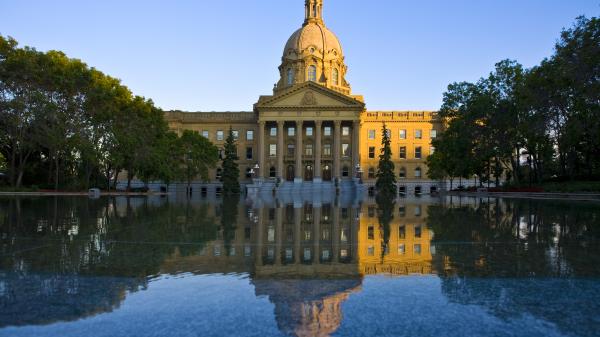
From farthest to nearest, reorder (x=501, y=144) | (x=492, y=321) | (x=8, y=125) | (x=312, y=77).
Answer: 1. (x=312, y=77)
2. (x=501, y=144)
3. (x=8, y=125)
4. (x=492, y=321)

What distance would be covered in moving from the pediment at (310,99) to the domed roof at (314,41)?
1916 cm

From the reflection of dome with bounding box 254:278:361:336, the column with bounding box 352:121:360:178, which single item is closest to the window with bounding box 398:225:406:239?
the reflection of dome with bounding box 254:278:361:336

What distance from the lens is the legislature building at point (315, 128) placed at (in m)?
74.4

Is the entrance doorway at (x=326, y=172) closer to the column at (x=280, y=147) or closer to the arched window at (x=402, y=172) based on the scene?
the column at (x=280, y=147)

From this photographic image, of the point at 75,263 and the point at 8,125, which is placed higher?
the point at 8,125

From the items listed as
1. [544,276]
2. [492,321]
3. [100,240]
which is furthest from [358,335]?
[100,240]

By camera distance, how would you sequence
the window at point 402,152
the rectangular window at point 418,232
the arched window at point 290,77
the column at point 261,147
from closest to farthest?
the rectangular window at point 418,232 < the column at point 261,147 < the window at point 402,152 < the arched window at point 290,77

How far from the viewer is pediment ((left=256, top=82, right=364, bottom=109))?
73750 mm

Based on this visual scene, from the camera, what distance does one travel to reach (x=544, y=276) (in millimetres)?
6227

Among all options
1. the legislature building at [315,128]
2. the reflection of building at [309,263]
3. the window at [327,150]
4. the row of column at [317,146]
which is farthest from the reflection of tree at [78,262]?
the window at [327,150]

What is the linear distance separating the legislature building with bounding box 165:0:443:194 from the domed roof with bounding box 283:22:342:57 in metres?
0.20

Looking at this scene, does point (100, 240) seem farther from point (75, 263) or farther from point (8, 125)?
point (8, 125)

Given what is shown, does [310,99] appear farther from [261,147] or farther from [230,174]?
[230,174]

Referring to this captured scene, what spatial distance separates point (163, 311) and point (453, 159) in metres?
49.5
